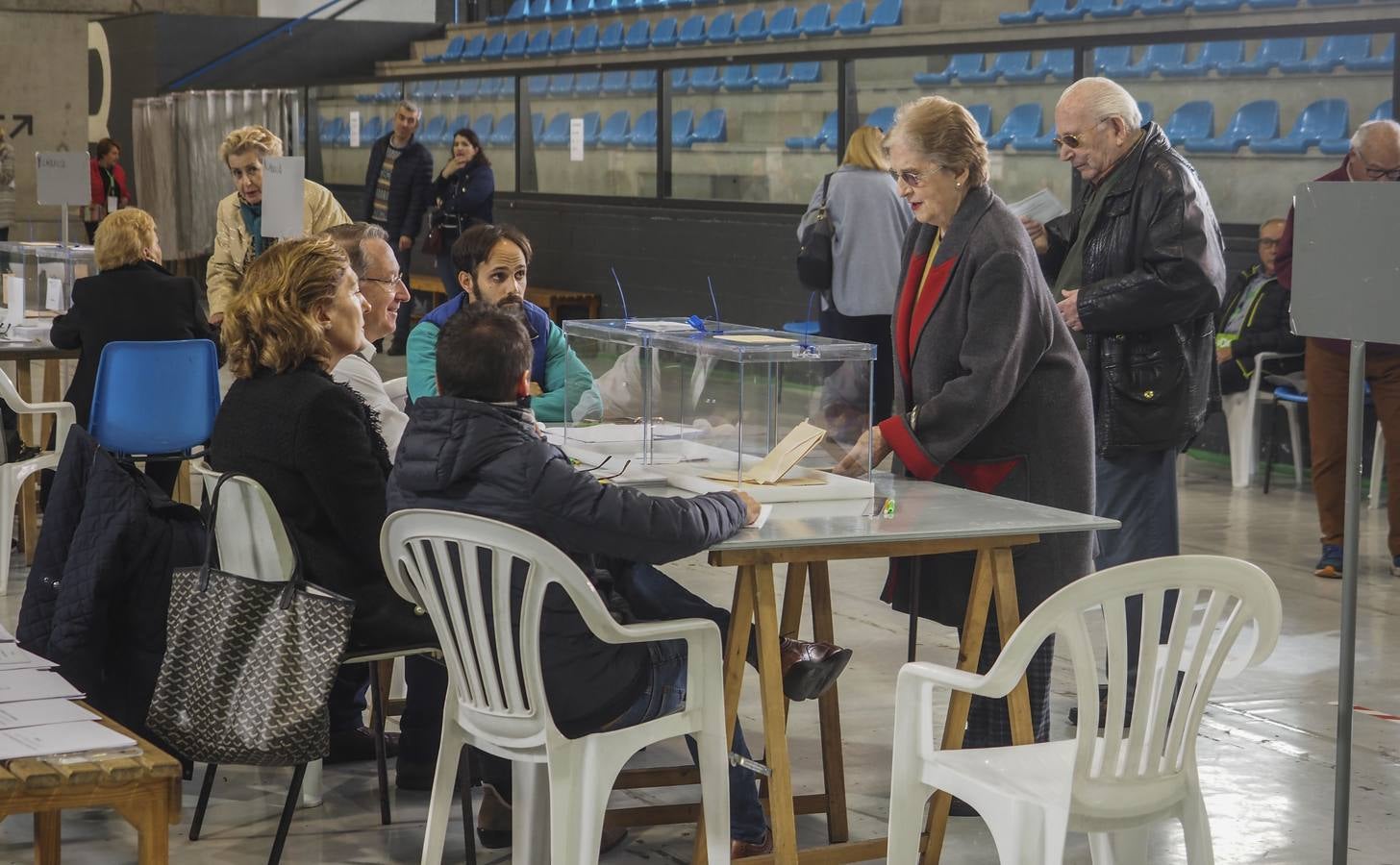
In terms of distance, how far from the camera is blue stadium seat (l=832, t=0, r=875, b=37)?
12.7 m

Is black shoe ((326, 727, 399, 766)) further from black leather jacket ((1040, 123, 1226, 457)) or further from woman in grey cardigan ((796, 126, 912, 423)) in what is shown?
woman in grey cardigan ((796, 126, 912, 423))

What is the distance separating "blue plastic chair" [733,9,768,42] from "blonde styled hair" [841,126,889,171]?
21.6 ft

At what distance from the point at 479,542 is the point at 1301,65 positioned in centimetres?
625

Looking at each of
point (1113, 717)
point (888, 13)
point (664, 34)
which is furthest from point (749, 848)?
point (664, 34)

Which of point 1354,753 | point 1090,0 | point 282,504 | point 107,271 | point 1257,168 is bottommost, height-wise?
point 1354,753

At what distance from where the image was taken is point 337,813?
359 centimetres

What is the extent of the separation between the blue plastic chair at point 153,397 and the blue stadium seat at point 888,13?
8280mm

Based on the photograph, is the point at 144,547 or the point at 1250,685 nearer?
the point at 144,547

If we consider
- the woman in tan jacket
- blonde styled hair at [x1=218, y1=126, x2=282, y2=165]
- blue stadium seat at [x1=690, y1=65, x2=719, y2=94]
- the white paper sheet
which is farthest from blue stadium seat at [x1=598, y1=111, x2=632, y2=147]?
the white paper sheet

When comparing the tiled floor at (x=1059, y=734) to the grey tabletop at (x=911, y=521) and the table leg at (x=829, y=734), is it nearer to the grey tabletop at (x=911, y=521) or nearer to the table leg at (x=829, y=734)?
the table leg at (x=829, y=734)

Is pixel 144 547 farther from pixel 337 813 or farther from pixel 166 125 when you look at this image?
pixel 166 125

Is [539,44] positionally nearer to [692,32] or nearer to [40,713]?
[692,32]

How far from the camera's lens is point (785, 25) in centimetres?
1354

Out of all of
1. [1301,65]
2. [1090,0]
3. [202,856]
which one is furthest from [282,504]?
[1090,0]
